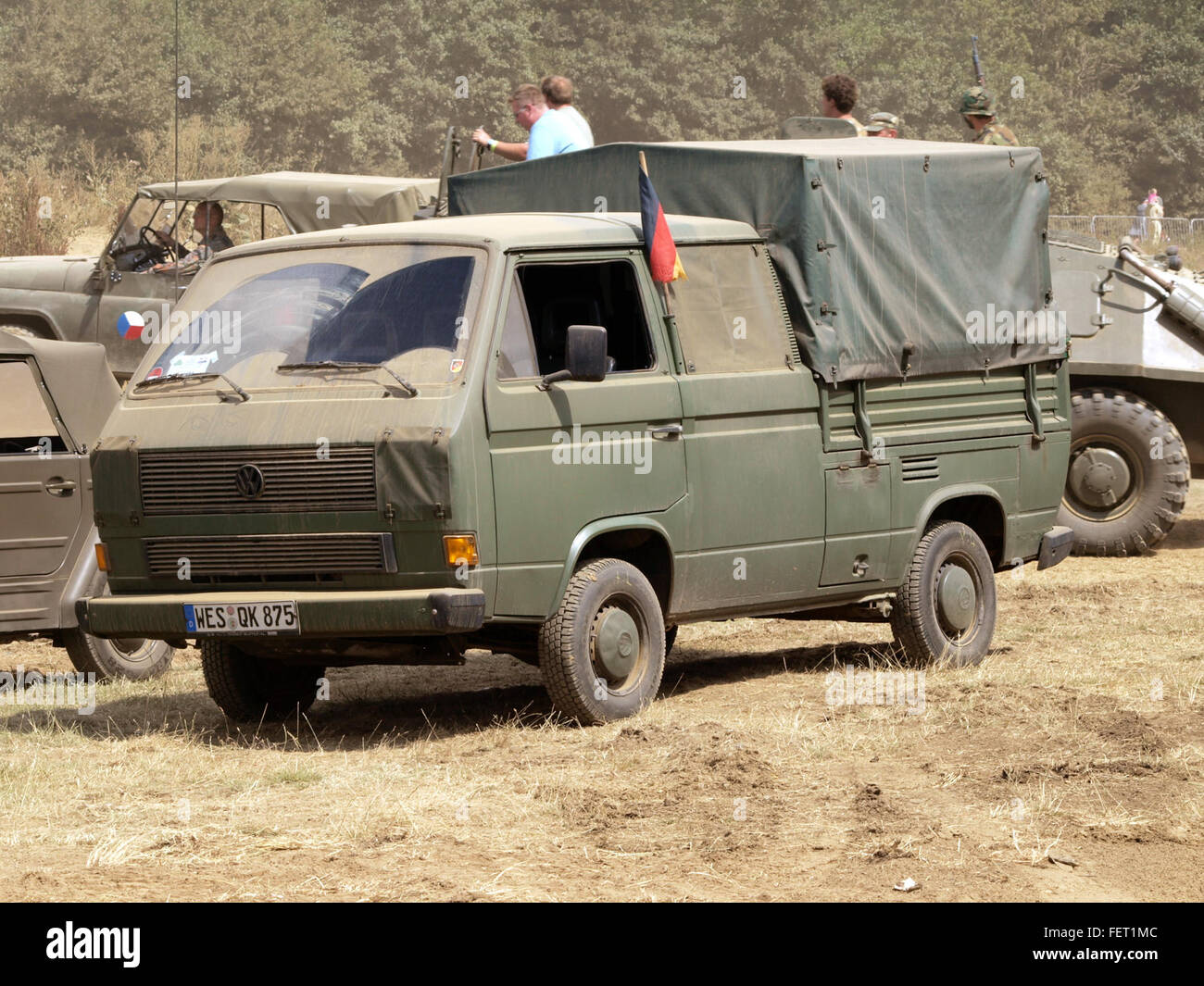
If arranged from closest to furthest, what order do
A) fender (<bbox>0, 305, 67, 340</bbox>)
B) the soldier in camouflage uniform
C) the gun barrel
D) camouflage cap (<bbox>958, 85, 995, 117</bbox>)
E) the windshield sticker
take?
the windshield sticker → the soldier in camouflage uniform → camouflage cap (<bbox>958, 85, 995, 117</bbox>) → the gun barrel → fender (<bbox>0, 305, 67, 340</bbox>)

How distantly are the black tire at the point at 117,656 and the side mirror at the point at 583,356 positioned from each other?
3214mm

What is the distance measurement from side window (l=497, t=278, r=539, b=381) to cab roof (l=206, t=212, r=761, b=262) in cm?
24

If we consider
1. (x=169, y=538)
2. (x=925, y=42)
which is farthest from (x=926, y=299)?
(x=925, y=42)

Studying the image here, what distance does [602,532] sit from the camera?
811cm

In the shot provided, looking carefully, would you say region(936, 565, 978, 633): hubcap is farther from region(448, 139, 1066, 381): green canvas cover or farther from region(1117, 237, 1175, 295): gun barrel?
region(1117, 237, 1175, 295): gun barrel

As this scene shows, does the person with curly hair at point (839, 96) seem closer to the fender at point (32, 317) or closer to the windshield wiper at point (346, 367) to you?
the windshield wiper at point (346, 367)

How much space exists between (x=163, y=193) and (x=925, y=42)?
178 feet

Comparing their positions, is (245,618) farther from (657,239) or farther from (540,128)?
(540,128)

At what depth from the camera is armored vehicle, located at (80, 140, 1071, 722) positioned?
24.7 ft

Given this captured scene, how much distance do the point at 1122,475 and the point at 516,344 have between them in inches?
327

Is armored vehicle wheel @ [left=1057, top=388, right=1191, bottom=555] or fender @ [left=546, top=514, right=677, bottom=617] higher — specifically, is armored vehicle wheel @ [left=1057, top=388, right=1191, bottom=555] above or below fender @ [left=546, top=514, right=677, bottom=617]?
below

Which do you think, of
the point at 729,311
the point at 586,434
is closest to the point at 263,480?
the point at 586,434

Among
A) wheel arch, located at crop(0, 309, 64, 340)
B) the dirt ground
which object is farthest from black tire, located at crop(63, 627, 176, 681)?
wheel arch, located at crop(0, 309, 64, 340)
